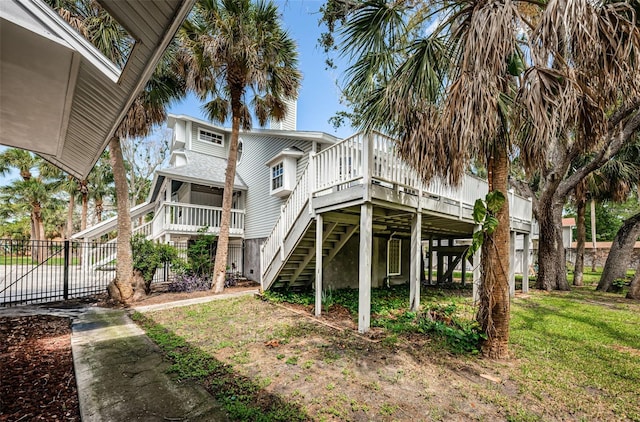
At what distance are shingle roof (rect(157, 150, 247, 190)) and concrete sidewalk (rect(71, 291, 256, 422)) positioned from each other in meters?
8.18

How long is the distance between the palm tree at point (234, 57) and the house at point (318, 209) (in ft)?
7.08

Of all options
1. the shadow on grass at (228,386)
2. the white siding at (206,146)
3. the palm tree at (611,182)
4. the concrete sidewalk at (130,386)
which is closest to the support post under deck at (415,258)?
the shadow on grass at (228,386)

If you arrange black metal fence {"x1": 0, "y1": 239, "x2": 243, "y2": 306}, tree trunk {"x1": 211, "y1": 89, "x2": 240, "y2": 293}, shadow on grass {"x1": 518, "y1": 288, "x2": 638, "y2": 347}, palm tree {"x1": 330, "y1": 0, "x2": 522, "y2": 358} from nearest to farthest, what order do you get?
1. palm tree {"x1": 330, "y1": 0, "x2": 522, "y2": 358}
2. shadow on grass {"x1": 518, "y1": 288, "x2": 638, "y2": 347}
3. black metal fence {"x1": 0, "y1": 239, "x2": 243, "y2": 306}
4. tree trunk {"x1": 211, "y1": 89, "x2": 240, "y2": 293}

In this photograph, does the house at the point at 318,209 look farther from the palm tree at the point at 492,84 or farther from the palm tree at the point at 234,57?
the palm tree at the point at 234,57

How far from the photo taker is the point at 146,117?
926 cm

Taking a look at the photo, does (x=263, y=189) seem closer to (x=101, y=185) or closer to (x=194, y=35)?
(x=194, y=35)

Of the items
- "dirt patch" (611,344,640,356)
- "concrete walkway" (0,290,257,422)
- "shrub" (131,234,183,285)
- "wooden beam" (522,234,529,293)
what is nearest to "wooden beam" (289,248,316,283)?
"concrete walkway" (0,290,257,422)

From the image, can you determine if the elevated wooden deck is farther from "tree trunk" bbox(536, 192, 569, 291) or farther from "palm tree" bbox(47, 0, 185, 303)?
"tree trunk" bbox(536, 192, 569, 291)

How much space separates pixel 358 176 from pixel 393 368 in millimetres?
3418

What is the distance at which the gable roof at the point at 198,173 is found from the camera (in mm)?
12736

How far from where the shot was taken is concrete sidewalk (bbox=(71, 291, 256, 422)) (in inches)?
117

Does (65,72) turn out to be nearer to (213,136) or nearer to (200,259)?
(200,259)

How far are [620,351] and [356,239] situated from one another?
7.08 m

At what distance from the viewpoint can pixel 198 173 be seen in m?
13.7
